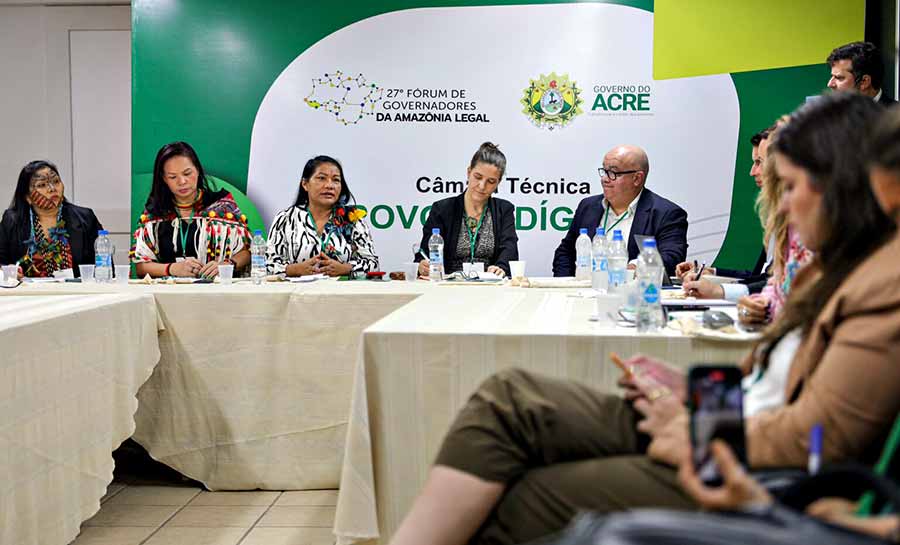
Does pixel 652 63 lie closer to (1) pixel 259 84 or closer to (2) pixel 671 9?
(2) pixel 671 9

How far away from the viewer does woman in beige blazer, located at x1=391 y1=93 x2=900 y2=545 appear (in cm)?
134

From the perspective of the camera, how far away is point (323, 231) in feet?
16.7

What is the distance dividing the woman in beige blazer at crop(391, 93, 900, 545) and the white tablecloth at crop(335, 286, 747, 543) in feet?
1.48

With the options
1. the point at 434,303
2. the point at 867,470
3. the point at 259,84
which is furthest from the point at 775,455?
the point at 259,84

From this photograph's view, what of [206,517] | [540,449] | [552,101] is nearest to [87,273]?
[206,517]

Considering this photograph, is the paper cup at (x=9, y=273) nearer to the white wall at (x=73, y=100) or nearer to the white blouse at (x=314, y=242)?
the white blouse at (x=314, y=242)

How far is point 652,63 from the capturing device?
18.4 ft

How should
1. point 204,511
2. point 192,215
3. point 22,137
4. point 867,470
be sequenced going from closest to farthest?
point 867,470 < point 204,511 < point 192,215 < point 22,137

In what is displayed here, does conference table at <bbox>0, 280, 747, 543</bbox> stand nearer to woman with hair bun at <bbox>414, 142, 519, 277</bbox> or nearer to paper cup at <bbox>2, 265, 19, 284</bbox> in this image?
paper cup at <bbox>2, 265, 19, 284</bbox>

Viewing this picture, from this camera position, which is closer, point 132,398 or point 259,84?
point 132,398

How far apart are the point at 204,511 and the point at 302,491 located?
0.40m

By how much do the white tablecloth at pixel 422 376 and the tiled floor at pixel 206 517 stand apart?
704 millimetres

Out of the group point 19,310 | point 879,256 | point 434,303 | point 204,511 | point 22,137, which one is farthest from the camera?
point 22,137

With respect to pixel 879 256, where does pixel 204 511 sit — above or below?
below
